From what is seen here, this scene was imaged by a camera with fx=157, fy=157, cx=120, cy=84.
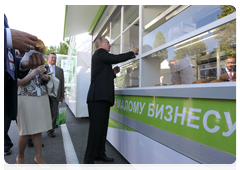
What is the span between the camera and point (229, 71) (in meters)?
1.52

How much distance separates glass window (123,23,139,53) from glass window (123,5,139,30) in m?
0.13

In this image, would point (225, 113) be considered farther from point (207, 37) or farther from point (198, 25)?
point (198, 25)

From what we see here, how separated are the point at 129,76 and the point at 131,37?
75 cm

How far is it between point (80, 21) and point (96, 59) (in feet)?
9.03

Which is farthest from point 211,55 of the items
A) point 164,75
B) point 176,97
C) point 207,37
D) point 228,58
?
point 176,97

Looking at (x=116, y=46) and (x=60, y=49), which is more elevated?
(x=60, y=49)

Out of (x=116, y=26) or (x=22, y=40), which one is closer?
(x=22, y=40)

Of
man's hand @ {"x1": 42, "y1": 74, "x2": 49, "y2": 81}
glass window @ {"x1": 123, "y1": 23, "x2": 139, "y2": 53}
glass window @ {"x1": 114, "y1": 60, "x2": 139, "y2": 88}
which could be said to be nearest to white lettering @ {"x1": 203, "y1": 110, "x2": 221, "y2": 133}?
glass window @ {"x1": 114, "y1": 60, "x2": 139, "y2": 88}

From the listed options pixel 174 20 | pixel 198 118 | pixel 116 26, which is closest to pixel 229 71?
pixel 198 118

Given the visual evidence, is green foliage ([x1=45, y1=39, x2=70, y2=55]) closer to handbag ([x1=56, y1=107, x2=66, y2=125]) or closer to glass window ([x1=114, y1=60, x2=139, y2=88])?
handbag ([x1=56, y1=107, x2=66, y2=125])

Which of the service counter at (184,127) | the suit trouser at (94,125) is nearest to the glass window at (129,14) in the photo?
the service counter at (184,127)

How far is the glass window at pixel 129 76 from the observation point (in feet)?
8.51

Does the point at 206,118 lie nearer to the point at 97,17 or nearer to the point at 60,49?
the point at 97,17

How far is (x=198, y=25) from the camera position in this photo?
1479 mm
